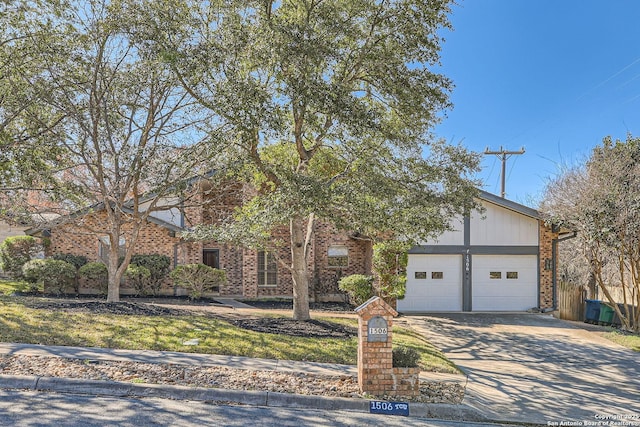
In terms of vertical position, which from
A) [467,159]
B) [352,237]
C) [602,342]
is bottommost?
[602,342]

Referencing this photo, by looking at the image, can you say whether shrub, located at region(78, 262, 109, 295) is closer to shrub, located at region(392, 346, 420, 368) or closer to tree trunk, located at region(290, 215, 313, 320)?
tree trunk, located at region(290, 215, 313, 320)

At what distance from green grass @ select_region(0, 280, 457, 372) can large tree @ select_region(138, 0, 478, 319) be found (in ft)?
7.09

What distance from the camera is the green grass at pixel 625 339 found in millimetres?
11581

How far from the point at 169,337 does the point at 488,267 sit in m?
11.9

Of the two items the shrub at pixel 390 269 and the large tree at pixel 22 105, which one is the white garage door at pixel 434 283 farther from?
the large tree at pixel 22 105

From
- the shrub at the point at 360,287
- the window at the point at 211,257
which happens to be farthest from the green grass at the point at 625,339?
the window at the point at 211,257

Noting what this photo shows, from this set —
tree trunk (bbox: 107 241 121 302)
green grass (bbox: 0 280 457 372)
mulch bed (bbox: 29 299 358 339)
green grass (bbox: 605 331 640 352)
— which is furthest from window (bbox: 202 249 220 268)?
green grass (bbox: 605 331 640 352)

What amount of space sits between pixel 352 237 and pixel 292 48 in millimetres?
10283

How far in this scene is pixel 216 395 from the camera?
6031 mm

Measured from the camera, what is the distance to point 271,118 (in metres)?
8.14

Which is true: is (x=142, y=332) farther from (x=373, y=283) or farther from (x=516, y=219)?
(x=516, y=219)

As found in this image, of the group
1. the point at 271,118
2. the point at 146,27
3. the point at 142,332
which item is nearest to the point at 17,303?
the point at 142,332

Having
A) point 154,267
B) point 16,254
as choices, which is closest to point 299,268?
point 154,267

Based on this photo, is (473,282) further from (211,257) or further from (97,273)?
(97,273)
